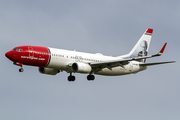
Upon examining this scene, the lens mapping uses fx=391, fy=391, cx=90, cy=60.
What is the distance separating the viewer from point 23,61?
174ft

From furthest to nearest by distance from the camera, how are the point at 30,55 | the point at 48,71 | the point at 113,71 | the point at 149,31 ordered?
the point at 149,31 < the point at 113,71 < the point at 48,71 < the point at 30,55

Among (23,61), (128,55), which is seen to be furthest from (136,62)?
(23,61)

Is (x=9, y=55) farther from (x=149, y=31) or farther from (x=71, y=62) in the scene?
(x=149, y=31)

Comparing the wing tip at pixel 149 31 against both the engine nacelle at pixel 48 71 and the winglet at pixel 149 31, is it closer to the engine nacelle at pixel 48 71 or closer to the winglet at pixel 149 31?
the winglet at pixel 149 31

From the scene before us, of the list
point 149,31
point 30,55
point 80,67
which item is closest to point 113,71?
point 80,67

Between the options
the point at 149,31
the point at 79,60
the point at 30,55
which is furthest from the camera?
the point at 149,31

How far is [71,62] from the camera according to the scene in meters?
56.7

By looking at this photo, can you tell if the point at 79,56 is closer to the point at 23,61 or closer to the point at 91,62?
the point at 91,62

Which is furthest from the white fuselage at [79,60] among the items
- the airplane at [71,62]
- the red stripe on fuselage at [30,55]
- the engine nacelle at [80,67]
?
the red stripe on fuselage at [30,55]

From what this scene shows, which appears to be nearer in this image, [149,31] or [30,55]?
[30,55]

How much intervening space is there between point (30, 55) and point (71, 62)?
6.48 meters

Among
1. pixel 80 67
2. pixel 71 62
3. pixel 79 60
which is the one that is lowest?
pixel 80 67

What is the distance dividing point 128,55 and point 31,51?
2016 cm

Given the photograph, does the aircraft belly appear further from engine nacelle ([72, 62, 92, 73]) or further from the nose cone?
the nose cone
